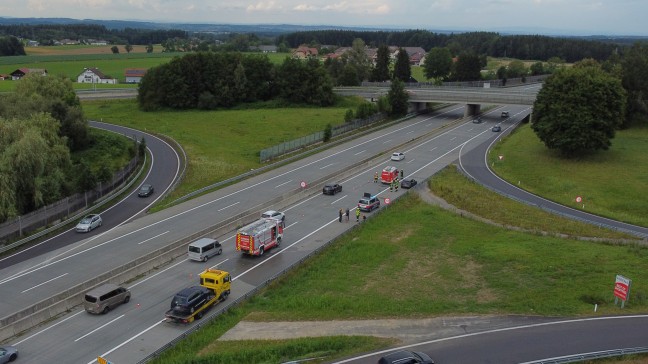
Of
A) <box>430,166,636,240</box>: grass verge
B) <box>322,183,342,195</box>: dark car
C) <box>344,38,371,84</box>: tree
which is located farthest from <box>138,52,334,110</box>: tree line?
<box>322,183,342,195</box>: dark car

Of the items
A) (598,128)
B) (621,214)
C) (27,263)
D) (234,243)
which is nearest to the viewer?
(27,263)

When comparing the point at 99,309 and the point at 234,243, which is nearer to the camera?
the point at 99,309

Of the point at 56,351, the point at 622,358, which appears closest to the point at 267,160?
the point at 56,351

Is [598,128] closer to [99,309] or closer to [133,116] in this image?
[99,309]

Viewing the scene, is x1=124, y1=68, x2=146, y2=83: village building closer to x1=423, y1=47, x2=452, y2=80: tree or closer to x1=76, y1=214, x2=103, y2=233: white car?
x1=423, y1=47, x2=452, y2=80: tree

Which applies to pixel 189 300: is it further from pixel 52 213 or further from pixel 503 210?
pixel 503 210

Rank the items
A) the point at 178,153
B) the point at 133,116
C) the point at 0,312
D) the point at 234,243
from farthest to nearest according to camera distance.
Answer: the point at 133,116 → the point at 178,153 → the point at 234,243 → the point at 0,312
